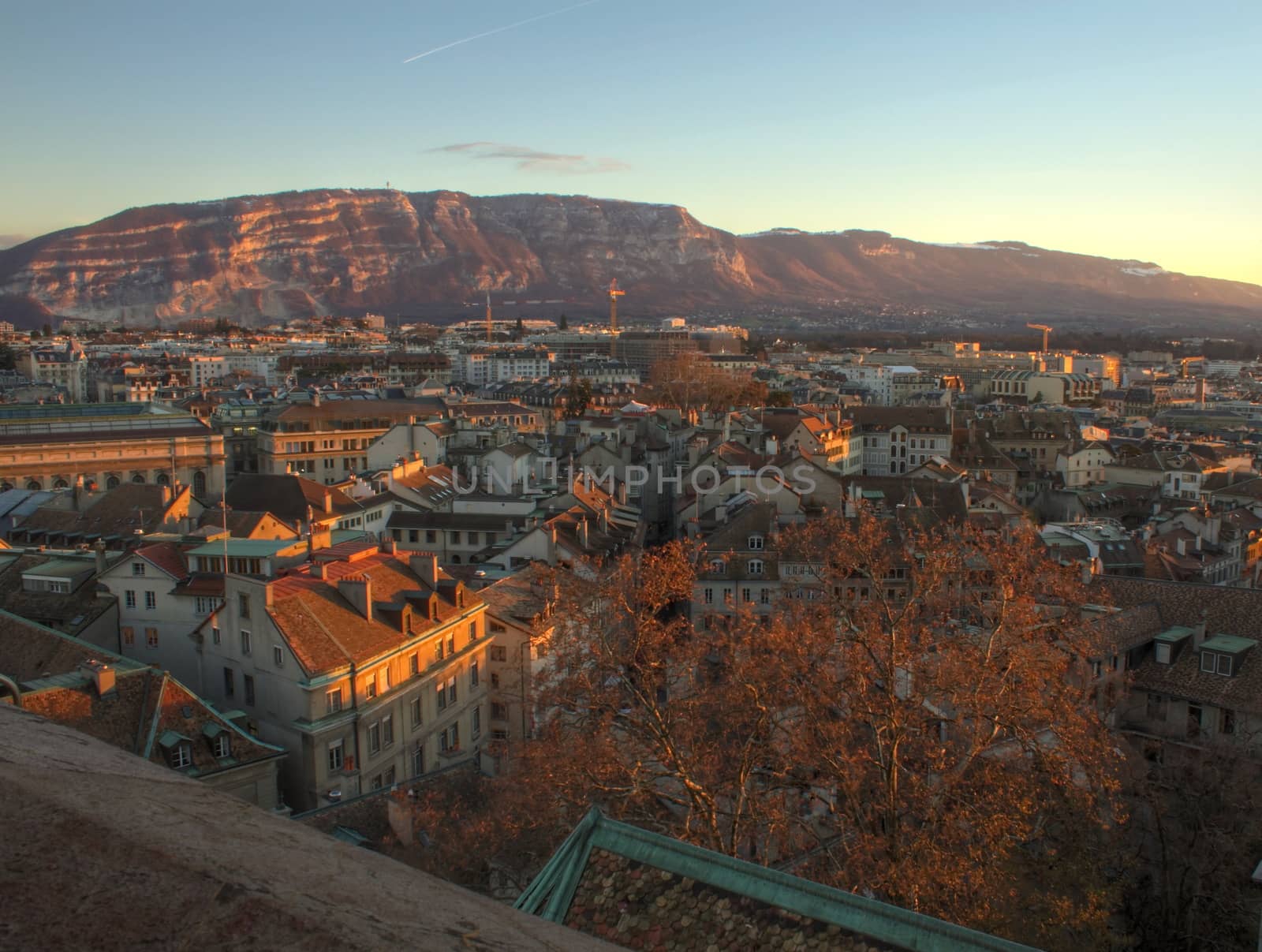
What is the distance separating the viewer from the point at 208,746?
63.9ft

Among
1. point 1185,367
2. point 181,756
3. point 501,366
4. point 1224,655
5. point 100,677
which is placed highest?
point 100,677

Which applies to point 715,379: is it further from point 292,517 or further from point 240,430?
point 292,517

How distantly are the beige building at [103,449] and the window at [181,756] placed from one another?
44.7 metres

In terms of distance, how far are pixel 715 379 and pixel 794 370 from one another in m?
28.9

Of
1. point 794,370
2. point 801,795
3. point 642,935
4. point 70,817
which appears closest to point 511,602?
point 801,795

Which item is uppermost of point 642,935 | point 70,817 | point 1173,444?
point 70,817

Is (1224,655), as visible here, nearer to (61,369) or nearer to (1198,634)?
(1198,634)

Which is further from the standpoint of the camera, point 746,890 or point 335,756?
point 335,756

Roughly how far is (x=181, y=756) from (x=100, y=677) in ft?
6.47

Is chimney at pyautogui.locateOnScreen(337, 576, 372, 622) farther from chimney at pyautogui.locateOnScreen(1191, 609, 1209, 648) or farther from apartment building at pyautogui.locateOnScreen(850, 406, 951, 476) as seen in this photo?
apartment building at pyautogui.locateOnScreen(850, 406, 951, 476)

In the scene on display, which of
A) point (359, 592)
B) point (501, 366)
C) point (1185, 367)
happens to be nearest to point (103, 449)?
point (359, 592)

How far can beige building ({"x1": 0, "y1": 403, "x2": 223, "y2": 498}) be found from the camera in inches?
2421

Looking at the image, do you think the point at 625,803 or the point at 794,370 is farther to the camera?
the point at 794,370

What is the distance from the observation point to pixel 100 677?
18859mm
